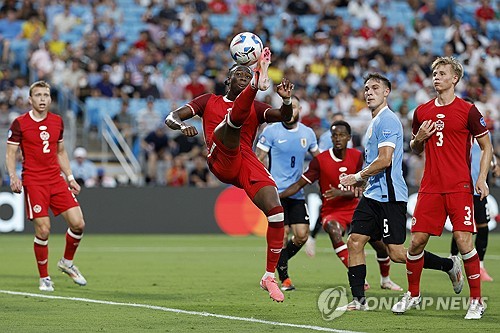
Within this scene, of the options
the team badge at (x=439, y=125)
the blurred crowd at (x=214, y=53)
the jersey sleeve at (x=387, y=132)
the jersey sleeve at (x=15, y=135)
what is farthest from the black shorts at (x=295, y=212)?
the blurred crowd at (x=214, y=53)

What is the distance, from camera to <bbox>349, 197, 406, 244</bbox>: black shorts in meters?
10.4

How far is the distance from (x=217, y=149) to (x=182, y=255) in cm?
838

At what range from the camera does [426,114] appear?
A: 9914mm

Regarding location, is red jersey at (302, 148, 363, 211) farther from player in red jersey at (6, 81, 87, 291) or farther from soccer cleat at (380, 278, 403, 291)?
player in red jersey at (6, 81, 87, 291)

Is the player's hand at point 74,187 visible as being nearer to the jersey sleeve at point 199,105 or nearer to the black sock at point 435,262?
the jersey sleeve at point 199,105

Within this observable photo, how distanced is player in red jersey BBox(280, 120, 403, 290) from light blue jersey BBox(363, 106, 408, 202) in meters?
2.01

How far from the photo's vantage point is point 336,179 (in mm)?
12969

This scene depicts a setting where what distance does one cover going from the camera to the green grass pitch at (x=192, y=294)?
30.2 ft

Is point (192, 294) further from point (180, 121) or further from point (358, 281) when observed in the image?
point (180, 121)

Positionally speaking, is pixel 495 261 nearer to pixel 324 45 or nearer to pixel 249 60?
pixel 249 60

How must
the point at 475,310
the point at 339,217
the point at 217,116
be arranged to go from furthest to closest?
1. the point at 339,217
2. the point at 217,116
3. the point at 475,310

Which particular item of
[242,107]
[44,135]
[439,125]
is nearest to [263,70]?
[242,107]

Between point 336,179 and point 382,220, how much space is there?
8.30ft

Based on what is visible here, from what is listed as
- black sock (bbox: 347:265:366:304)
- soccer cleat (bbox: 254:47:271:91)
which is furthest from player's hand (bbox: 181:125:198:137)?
black sock (bbox: 347:265:366:304)
